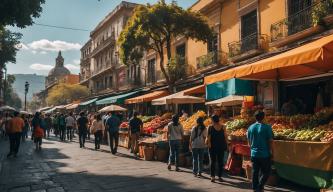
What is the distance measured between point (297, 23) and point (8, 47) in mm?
23583

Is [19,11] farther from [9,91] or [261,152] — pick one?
[9,91]

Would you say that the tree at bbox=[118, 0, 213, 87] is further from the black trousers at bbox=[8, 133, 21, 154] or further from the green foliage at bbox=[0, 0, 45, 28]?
the black trousers at bbox=[8, 133, 21, 154]

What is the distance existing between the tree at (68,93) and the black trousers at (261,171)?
2122 inches

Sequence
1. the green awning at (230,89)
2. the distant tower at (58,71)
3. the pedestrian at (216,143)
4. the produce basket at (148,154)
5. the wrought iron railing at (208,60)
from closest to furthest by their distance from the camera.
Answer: the pedestrian at (216,143) → the produce basket at (148,154) → the green awning at (230,89) → the wrought iron railing at (208,60) → the distant tower at (58,71)

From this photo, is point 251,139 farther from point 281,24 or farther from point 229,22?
point 229,22

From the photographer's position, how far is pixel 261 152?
265 inches

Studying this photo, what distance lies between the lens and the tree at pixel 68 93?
60375 mm

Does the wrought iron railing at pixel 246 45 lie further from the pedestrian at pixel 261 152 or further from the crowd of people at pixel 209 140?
the pedestrian at pixel 261 152

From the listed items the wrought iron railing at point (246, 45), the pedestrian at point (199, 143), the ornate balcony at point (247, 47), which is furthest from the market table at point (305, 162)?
the wrought iron railing at point (246, 45)

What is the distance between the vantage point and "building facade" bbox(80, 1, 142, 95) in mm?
37638

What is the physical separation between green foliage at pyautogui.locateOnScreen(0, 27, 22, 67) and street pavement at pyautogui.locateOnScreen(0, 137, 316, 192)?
1896cm

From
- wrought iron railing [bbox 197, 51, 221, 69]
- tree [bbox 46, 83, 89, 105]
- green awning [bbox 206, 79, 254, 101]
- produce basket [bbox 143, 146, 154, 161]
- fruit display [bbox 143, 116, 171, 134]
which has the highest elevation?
tree [bbox 46, 83, 89, 105]

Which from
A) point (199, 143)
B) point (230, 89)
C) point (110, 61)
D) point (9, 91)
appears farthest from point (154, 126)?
point (9, 91)

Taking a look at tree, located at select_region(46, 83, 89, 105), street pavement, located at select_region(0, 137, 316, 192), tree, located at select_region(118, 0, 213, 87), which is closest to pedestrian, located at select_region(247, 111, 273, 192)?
street pavement, located at select_region(0, 137, 316, 192)
